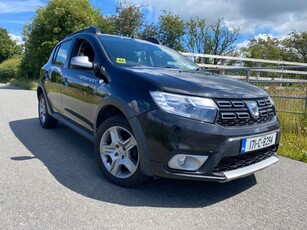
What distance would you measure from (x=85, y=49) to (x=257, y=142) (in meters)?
2.64

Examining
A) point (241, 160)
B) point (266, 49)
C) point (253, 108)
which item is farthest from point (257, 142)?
point (266, 49)

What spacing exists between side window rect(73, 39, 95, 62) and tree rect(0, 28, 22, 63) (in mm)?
48419

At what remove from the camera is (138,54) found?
372 centimetres

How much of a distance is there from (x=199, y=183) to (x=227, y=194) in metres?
0.35

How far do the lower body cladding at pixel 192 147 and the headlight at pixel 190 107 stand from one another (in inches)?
2.1

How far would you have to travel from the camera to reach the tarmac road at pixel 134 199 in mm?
2357

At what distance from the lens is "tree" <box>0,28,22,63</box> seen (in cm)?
4678

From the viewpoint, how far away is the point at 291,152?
443 centimetres

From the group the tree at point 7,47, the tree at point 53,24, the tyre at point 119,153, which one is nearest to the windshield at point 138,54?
the tyre at point 119,153

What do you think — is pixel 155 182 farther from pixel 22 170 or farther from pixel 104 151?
pixel 22 170

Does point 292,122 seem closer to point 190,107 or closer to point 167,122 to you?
point 190,107

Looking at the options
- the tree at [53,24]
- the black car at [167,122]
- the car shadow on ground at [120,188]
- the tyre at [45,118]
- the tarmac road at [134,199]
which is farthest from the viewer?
the tree at [53,24]

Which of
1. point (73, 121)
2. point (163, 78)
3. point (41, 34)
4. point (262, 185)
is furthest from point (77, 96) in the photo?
point (41, 34)

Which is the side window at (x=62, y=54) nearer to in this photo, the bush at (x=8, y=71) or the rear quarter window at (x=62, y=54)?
the rear quarter window at (x=62, y=54)
